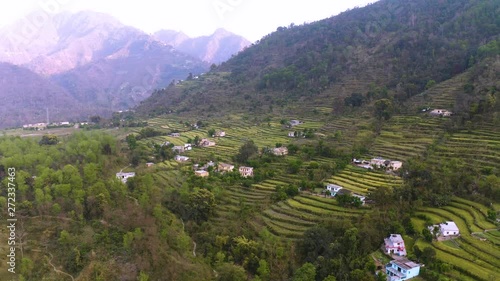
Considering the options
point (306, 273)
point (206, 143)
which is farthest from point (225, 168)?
point (306, 273)

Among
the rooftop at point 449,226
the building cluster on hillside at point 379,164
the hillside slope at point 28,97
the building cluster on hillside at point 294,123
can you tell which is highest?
the building cluster on hillside at point 294,123

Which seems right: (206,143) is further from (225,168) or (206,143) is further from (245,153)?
(225,168)

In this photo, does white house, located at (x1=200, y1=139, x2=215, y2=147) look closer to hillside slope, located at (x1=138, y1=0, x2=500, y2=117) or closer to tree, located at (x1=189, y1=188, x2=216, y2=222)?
hillside slope, located at (x1=138, y1=0, x2=500, y2=117)

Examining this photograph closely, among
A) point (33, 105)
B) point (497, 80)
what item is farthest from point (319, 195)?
point (33, 105)

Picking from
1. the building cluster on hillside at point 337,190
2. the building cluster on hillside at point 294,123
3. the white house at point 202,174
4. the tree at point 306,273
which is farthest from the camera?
the building cluster on hillside at point 294,123

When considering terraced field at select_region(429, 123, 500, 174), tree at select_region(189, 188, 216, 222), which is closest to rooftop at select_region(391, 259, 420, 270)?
terraced field at select_region(429, 123, 500, 174)

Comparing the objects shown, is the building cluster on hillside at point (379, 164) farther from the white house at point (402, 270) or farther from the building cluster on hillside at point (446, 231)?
the white house at point (402, 270)

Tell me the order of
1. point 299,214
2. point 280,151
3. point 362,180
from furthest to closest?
point 280,151 < point 362,180 < point 299,214

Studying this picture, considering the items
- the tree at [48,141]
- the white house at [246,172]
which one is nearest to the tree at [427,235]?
the white house at [246,172]
